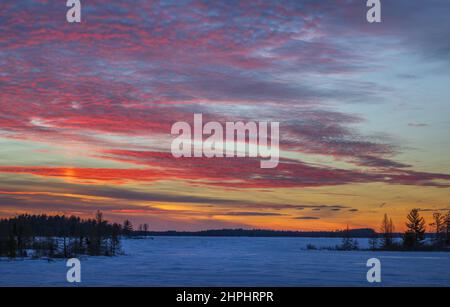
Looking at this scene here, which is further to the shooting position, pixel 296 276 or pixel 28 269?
pixel 28 269

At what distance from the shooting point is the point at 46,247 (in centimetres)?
9062

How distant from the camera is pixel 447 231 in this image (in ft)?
430

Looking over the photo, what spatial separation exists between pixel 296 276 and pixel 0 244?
48.4m
